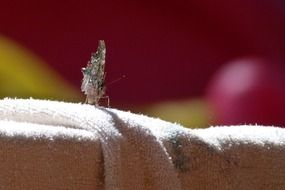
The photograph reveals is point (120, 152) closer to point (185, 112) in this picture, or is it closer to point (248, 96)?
point (248, 96)

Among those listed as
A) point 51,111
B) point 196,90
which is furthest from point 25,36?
point 51,111

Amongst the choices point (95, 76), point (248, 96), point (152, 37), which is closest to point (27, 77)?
point (152, 37)

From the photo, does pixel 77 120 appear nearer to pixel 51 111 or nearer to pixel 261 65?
pixel 51 111

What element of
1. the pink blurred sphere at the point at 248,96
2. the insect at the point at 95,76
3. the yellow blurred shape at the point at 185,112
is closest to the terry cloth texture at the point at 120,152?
the insect at the point at 95,76

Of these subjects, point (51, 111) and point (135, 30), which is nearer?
point (51, 111)

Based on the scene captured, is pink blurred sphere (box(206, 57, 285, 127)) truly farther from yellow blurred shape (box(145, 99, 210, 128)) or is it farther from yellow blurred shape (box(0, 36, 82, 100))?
yellow blurred shape (box(0, 36, 82, 100))

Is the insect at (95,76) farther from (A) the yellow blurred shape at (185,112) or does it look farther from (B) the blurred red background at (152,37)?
(B) the blurred red background at (152,37)
